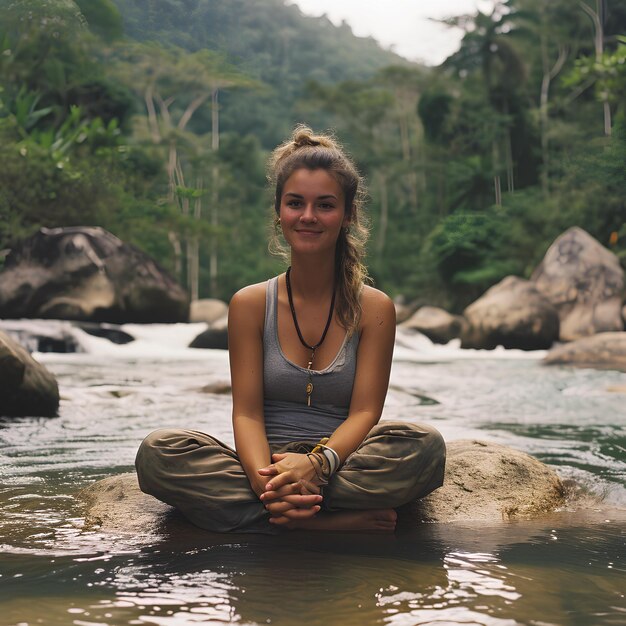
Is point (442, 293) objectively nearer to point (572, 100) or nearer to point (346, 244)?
point (572, 100)

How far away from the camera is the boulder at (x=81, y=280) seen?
12.8 metres

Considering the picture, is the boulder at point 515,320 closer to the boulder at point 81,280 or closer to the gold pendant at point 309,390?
the boulder at point 81,280

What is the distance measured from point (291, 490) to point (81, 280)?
37.2 ft

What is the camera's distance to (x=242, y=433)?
7.68 ft

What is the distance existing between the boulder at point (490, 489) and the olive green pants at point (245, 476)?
28 centimetres

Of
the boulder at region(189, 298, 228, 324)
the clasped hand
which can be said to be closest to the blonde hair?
the clasped hand

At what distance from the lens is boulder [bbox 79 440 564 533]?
Result: 8.25 ft

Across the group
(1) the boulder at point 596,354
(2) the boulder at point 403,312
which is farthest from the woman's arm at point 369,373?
(2) the boulder at point 403,312

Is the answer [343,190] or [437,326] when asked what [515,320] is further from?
[343,190]

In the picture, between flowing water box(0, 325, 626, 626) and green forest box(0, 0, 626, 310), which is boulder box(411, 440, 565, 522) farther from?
green forest box(0, 0, 626, 310)

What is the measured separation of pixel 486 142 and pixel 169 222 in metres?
7.37

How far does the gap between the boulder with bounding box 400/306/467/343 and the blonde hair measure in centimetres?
1205

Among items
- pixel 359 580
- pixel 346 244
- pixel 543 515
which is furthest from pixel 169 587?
pixel 543 515

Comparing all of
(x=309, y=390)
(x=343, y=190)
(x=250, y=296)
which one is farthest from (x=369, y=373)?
(x=343, y=190)
